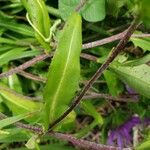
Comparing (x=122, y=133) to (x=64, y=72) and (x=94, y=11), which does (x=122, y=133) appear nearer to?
(x=94, y=11)

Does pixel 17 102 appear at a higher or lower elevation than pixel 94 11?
lower

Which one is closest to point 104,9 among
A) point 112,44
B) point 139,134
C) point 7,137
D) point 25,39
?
point 112,44

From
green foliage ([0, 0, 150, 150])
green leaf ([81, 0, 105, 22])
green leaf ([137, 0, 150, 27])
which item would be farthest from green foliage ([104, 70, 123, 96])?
green leaf ([137, 0, 150, 27])

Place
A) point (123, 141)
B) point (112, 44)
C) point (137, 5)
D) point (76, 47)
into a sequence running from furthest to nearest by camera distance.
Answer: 1. point (123, 141)
2. point (112, 44)
3. point (76, 47)
4. point (137, 5)

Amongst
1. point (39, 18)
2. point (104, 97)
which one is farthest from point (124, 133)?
point (39, 18)

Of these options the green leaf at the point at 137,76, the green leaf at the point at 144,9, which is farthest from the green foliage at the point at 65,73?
the green leaf at the point at 144,9

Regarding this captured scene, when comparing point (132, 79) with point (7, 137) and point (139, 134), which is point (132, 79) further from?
point (139, 134)

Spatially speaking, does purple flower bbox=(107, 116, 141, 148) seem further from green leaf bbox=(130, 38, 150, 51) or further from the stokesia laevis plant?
green leaf bbox=(130, 38, 150, 51)
